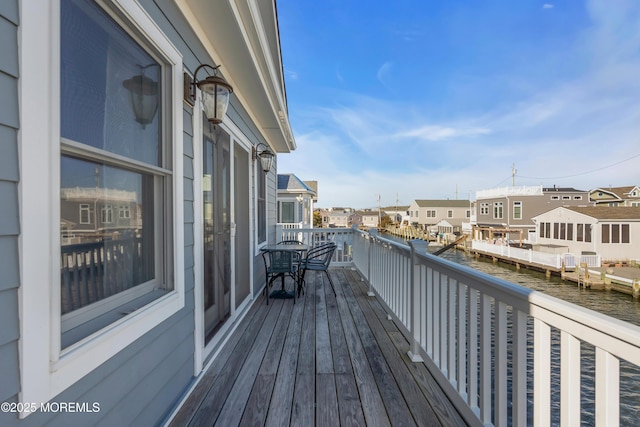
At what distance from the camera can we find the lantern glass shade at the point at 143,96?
1.35m

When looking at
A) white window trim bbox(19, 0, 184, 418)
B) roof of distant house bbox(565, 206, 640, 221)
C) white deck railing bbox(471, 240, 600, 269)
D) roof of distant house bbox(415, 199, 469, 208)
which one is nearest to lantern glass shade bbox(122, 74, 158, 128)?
white window trim bbox(19, 0, 184, 418)

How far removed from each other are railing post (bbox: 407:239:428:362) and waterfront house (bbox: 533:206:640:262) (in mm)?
18790

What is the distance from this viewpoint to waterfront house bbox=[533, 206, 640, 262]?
14977mm

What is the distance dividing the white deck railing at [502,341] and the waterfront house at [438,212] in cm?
3614

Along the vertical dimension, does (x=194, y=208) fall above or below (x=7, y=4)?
below

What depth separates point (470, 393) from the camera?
1.52 m

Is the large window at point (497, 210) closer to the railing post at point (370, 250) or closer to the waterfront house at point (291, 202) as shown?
the waterfront house at point (291, 202)

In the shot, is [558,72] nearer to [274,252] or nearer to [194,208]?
[274,252]

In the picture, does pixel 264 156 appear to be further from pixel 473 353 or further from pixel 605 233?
pixel 605 233

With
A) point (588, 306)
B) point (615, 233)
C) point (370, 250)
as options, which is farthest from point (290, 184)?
point (615, 233)

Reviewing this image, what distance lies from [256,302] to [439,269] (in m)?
2.55

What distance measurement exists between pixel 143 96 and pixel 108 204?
1.99 ft

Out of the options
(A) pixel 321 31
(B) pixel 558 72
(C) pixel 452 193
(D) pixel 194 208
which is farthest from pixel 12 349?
(C) pixel 452 193

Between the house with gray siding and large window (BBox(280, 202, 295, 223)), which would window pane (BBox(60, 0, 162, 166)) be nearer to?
the house with gray siding
